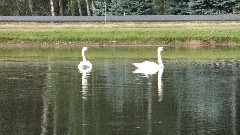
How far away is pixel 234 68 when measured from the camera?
35.0 m

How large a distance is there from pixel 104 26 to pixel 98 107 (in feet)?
128

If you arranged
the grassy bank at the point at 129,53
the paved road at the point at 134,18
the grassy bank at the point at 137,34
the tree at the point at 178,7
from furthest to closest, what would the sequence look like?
the tree at the point at 178,7 < the paved road at the point at 134,18 < the grassy bank at the point at 137,34 < the grassy bank at the point at 129,53

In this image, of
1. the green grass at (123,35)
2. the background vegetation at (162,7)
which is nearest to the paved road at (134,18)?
the background vegetation at (162,7)

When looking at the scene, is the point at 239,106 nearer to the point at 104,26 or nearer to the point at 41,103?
the point at 41,103

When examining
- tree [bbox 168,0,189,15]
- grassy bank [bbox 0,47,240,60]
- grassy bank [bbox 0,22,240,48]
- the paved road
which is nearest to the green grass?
grassy bank [bbox 0,22,240,48]

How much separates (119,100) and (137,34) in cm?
3197

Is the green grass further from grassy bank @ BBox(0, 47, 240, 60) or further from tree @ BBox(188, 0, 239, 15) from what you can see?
tree @ BBox(188, 0, 239, 15)

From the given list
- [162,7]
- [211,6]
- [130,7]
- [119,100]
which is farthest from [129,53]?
[162,7]

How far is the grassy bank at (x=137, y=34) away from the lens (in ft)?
178

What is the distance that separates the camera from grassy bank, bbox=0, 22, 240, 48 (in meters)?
54.2

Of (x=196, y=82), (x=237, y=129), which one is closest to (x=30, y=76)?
(x=196, y=82)

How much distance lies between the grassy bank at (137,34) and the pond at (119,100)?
58.4 feet

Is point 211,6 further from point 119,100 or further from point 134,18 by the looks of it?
point 119,100

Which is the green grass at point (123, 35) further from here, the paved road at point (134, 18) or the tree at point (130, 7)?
the tree at point (130, 7)
